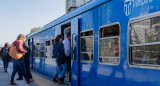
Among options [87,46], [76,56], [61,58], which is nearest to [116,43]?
[87,46]

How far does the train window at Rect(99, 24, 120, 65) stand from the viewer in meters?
4.77

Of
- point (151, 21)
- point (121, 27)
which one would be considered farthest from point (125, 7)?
point (151, 21)

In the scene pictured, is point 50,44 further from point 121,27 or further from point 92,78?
point 121,27

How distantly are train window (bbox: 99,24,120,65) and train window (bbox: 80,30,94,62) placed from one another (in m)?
0.54

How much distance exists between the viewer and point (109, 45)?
16.6 ft

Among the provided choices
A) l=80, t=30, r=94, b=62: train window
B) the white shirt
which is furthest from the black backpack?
l=80, t=30, r=94, b=62: train window

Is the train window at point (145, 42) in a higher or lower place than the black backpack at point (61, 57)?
higher

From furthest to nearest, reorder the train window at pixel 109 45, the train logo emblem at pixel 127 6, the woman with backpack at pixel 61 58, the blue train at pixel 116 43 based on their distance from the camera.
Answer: the woman with backpack at pixel 61 58 → the train window at pixel 109 45 → the train logo emblem at pixel 127 6 → the blue train at pixel 116 43

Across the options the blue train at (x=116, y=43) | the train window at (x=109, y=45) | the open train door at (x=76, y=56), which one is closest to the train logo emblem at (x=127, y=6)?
the blue train at (x=116, y=43)

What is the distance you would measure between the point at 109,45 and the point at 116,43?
11.4 inches

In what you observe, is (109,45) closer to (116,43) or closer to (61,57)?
(116,43)

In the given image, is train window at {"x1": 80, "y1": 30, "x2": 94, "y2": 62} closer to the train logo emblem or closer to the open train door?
the open train door

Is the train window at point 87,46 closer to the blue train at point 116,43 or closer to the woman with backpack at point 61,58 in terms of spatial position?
the blue train at point 116,43

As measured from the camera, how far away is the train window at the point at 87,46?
19.5 ft
